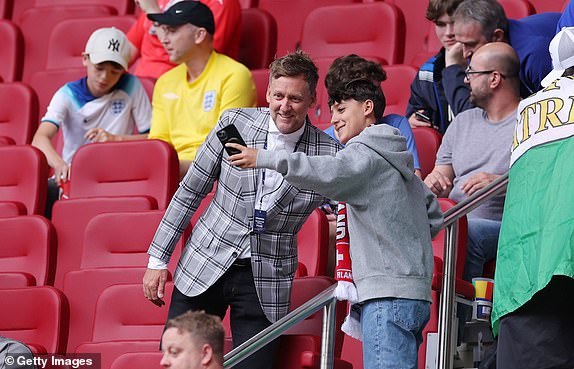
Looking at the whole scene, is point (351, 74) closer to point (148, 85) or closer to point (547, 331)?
point (547, 331)

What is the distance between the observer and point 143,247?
14.7 feet

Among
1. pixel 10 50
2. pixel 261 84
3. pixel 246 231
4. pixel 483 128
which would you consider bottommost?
pixel 246 231

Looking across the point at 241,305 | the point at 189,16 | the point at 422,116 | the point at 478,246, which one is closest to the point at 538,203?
the point at 241,305

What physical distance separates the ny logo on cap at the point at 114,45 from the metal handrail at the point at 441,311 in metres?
2.39

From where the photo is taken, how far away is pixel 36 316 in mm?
4148

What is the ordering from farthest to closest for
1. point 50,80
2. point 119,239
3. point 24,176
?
point 50,80 → point 24,176 → point 119,239

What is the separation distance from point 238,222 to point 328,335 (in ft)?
1.32

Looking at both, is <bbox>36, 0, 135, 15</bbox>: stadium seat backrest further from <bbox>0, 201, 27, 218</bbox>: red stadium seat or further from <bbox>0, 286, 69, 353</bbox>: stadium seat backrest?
<bbox>0, 286, 69, 353</bbox>: stadium seat backrest

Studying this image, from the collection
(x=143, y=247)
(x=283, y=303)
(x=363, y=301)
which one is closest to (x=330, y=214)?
(x=143, y=247)

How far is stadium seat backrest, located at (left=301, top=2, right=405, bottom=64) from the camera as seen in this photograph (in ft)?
18.7

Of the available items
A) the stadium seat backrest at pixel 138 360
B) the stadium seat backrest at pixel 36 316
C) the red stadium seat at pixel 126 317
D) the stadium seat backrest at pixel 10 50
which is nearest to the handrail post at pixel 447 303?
the stadium seat backrest at pixel 138 360

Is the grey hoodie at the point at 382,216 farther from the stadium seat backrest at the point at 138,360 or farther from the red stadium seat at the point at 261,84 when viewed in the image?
the red stadium seat at the point at 261,84

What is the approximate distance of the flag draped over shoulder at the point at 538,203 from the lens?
2.80m

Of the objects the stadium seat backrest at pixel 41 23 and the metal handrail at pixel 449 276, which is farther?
the stadium seat backrest at pixel 41 23
